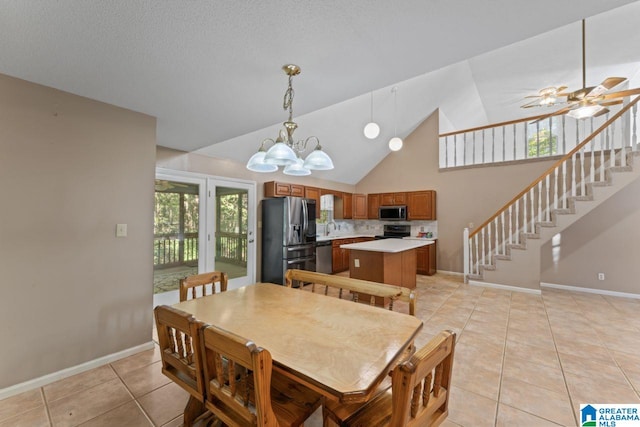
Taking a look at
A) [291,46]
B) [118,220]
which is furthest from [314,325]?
[118,220]

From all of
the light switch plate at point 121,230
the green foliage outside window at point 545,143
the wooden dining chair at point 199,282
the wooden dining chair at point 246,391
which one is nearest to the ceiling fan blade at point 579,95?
the green foliage outside window at point 545,143

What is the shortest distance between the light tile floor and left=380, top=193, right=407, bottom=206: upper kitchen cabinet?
3.56m

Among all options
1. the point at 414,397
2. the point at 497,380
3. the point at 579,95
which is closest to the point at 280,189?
the point at 497,380

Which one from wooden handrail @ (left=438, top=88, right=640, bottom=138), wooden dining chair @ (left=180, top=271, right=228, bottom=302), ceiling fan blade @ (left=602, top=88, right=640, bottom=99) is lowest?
wooden dining chair @ (left=180, top=271, right=228, bottom=302)

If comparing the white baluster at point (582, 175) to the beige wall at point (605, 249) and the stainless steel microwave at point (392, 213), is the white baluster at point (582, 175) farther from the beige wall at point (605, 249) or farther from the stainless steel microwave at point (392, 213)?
the stainless steel microwave at point (392, 213)

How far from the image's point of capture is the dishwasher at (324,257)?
5.55 m

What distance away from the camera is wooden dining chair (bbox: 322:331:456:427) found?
846 mm

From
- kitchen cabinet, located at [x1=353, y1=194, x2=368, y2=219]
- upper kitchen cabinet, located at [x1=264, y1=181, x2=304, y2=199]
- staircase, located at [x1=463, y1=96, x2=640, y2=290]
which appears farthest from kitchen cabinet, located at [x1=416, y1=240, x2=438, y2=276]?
upper kitchen cabinet, located at [x1=264, y1=181, x2=304, y2=199]

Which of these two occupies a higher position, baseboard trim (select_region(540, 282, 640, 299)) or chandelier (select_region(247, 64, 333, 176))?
chandelier (select_region(247, 64, 333, 176))

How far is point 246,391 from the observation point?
1080 mm

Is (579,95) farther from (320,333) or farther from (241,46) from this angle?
(320,333)

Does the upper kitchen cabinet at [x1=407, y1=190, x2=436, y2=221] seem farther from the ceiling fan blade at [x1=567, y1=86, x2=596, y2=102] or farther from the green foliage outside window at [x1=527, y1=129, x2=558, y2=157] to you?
the ceiling fan blade at [x1=567, y1=86, x2=596, y2=102]

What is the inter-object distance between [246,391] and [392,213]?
19.7 feet

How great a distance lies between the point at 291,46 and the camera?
5.14ft
